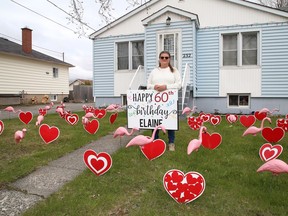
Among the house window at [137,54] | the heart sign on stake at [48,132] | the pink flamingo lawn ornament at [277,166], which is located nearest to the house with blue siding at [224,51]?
the house window at [137,54]

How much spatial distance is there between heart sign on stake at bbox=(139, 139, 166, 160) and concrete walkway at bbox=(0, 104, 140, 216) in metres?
0.98

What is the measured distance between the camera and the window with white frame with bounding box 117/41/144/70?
13.3 meters

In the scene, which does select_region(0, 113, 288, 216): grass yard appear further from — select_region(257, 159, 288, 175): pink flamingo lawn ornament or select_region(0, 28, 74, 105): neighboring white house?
select_region(0, 28, 74, 105): neighboring white house

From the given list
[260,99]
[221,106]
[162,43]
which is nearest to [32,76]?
[162,43]

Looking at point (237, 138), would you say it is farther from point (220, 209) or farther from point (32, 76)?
point (32, 76)

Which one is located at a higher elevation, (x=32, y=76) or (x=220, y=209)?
(x=32, y=76)

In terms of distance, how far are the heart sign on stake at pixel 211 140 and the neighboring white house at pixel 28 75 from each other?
63.9 ft

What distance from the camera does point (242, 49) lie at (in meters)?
11.5

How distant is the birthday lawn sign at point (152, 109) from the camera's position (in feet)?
15.8

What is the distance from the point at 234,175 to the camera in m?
3.58

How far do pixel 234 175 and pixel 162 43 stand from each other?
9.01 meters

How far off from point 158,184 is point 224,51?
32.1 ft

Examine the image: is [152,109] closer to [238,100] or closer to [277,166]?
[277,166]

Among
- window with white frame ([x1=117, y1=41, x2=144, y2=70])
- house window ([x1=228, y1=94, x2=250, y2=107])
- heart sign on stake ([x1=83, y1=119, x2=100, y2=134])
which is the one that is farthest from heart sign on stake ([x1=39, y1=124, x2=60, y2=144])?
house window ([x1=228, y1=94, x2=250, y2=107])
